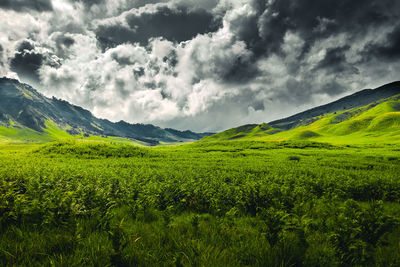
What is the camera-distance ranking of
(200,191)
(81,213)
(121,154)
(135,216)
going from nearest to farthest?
(81,213) < (135,216) < (200,191) < (121,154)

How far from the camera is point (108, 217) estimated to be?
518 cm

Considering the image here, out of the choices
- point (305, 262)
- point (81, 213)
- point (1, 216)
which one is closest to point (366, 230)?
point (305, 262)

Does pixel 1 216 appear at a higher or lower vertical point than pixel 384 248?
higher

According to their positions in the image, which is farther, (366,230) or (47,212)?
(47,212)

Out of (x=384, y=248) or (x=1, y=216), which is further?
(x=1, y=216)

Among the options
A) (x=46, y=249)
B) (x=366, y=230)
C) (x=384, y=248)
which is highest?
(x=46, y=249)

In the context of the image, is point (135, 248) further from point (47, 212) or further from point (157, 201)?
point (157, 201)

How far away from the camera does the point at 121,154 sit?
5291cm

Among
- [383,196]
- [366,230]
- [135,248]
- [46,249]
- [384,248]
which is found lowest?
[383,196]

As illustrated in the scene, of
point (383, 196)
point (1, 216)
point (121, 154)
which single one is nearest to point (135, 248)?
point (1, 216)

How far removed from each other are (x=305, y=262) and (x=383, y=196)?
43.5 feet

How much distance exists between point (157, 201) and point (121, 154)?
4896 centimetres

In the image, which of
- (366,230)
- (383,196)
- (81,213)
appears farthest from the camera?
(383,196)

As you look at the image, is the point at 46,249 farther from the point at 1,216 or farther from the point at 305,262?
the point at 305,262
